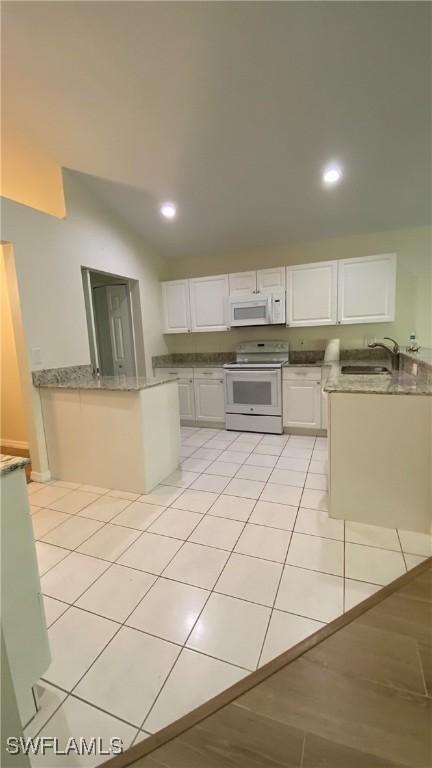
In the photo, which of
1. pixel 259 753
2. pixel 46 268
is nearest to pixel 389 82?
pixel 46 268

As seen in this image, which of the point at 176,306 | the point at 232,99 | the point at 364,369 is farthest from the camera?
the point at 176,306

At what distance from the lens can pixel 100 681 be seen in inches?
47.7

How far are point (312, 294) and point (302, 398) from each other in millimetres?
1242

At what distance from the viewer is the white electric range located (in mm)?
3857

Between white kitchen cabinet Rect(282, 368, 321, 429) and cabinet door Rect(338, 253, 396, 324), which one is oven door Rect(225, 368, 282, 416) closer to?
white kitchen cabinet Rect(282, 368, 321, 429)

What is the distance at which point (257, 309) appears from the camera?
397 cm

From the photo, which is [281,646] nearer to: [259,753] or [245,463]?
[259,753]

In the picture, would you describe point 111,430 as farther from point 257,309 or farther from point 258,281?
point 258,281

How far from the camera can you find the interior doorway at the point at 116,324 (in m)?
4.21

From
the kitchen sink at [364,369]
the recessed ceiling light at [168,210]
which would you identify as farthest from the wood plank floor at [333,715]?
the recessed ceiling light at [168,210]

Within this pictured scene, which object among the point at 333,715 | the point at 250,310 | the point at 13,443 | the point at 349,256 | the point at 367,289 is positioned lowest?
the point at 333,715

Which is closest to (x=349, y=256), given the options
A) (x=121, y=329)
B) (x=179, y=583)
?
(x=121, y=329)

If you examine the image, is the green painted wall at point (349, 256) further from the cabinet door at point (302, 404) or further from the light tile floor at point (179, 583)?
the light tile floor at point (179, 583)

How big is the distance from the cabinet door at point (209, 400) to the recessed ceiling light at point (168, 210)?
6.59ft
